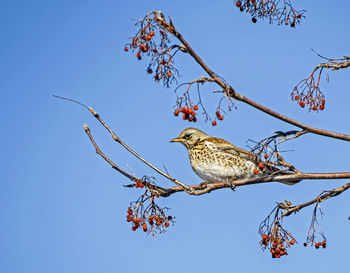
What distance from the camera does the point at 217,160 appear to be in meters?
6.75

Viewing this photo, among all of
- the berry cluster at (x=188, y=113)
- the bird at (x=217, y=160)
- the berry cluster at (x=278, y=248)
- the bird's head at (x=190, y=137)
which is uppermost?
the bird's head at (x=190, y=137)

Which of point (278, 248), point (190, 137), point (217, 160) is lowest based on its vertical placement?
point (278, 248)

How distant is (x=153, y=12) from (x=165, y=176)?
4.48 feet

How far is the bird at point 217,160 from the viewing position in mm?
6621

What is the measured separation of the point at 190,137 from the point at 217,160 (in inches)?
32.9

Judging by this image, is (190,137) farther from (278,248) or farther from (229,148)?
(278,248)

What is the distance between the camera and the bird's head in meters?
7.35

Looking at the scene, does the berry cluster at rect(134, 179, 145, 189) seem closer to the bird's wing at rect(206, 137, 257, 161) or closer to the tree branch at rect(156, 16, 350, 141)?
the tree branch at rect(156, 16, 350, 141)

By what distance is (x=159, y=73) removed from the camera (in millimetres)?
3623

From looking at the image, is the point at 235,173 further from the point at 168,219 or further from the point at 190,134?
the point at 168,219

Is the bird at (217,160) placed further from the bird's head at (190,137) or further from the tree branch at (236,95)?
the tree branch at (236,95)

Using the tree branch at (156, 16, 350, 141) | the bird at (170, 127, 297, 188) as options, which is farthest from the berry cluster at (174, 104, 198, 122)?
the bird at (170, 127, 297, 188)

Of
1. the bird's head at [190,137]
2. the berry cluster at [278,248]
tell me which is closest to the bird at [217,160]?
the bird's head at [190,137]

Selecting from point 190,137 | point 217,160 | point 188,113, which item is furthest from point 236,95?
point 190,137
